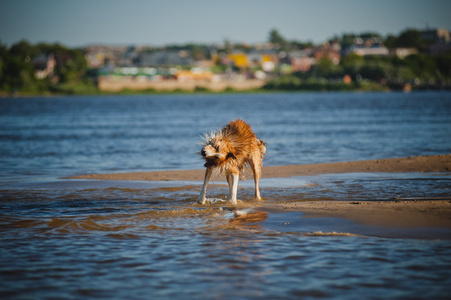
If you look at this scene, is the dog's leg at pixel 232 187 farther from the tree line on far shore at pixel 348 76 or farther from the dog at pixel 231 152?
the tree line on far shore at pixel 348 76

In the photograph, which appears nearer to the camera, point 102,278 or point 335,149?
point 102,278

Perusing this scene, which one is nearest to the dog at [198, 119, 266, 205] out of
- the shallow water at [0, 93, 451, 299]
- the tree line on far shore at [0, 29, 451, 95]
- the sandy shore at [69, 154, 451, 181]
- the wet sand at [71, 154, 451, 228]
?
the shallow water at [0, 93, 451, 299]

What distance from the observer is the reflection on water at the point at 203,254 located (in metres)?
6.62

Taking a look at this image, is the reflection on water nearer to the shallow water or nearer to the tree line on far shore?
the shallow water

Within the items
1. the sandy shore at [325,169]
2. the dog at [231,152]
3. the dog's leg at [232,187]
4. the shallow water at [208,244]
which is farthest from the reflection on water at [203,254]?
the sandy shore at [325,169]

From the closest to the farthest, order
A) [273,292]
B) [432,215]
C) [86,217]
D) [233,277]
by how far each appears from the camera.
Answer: [273,292], [233,277], [432,215], [86,217]

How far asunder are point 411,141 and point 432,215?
17472mm

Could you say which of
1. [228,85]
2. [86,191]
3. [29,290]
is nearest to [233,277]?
[29,290]

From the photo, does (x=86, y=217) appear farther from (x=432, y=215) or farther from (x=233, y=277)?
(x=432, y=215)

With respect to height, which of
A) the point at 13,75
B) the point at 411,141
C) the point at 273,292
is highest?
the point at 13,75

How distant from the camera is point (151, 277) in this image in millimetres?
7047

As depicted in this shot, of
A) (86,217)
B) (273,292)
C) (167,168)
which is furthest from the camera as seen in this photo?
(167,168)

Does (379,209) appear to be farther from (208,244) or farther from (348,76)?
(348,76)

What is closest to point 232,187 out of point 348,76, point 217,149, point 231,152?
point 231,152
